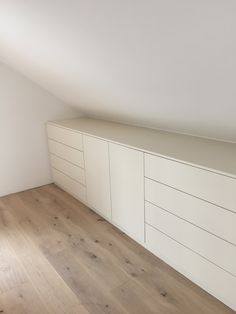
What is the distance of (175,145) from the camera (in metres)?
1.97

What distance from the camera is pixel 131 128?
263 cm

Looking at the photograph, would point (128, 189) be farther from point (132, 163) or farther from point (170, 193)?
point (170, 193)

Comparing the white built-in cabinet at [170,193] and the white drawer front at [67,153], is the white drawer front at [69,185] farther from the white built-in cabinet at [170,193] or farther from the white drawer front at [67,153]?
the white drawer front at [67,153]

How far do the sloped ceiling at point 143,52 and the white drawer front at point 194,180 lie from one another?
1.13ft

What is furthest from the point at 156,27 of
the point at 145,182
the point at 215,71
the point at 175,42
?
the point at 145,182

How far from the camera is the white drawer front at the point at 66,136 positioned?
2695mm

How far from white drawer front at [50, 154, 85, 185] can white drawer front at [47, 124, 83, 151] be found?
0.76ft

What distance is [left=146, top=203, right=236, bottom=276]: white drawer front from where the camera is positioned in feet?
4.89

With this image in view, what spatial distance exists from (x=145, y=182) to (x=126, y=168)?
0.23m

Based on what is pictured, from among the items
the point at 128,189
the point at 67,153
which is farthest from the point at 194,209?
the point at 67,153

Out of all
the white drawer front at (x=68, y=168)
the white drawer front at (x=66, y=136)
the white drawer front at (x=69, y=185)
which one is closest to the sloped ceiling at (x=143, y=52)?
the white drawer front at (x=66, y=136)

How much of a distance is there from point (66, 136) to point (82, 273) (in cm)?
146

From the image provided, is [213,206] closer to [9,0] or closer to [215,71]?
[215,71]

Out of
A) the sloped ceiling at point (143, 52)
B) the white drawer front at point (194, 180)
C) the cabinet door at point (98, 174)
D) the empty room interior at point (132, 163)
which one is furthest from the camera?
the cabinet door at point (98, 174)
